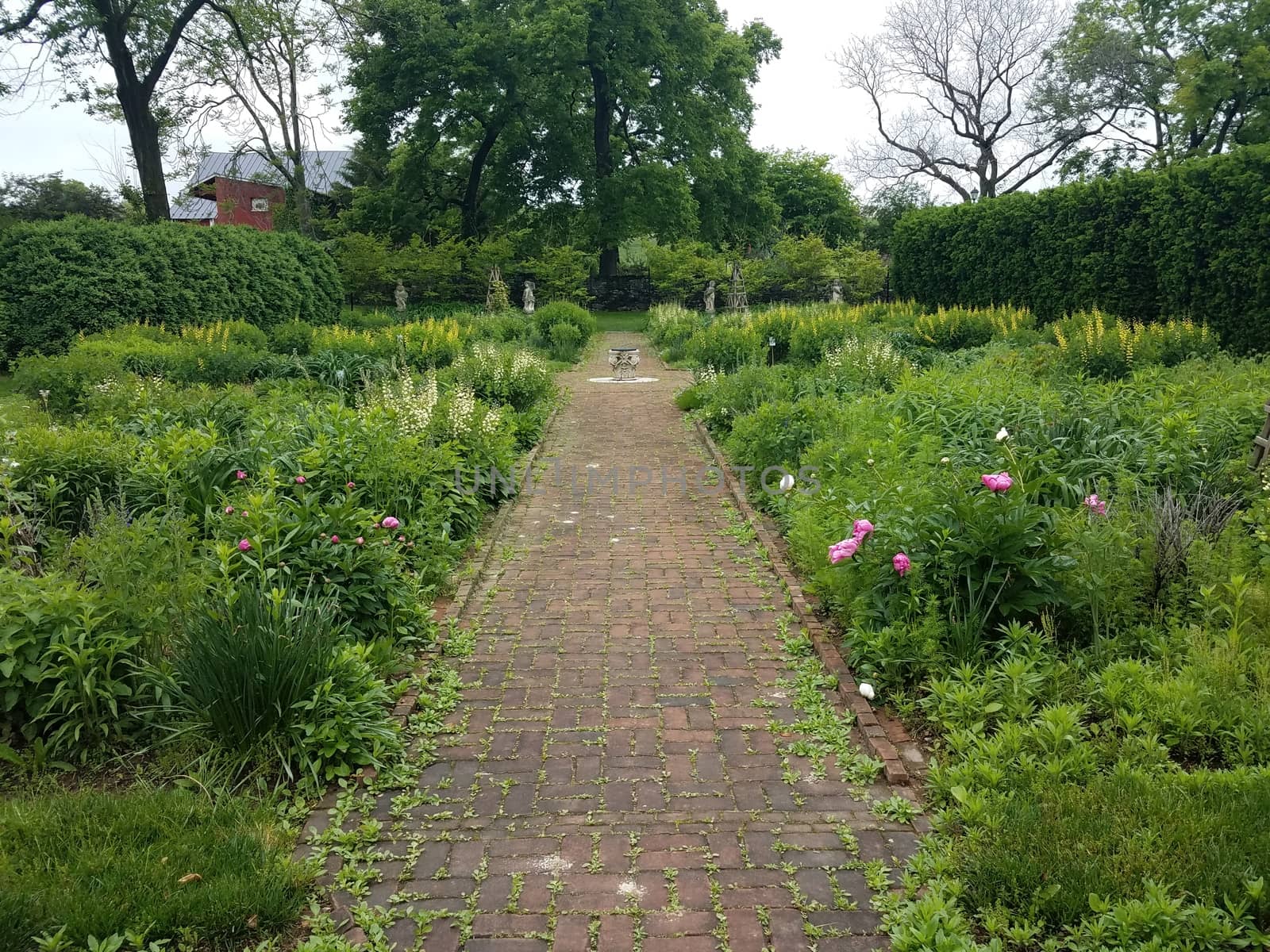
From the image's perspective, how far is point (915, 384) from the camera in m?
7.87

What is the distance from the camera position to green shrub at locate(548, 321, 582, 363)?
1881 cm

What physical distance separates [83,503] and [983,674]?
5499 mm

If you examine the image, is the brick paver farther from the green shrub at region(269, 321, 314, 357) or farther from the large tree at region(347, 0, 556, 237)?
the large tree at region(347, 0, 556, 237)

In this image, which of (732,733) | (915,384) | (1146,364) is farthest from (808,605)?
(1146,364)

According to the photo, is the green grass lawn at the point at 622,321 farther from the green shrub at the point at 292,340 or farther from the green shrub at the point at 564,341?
the green shrub at the point at 292,340

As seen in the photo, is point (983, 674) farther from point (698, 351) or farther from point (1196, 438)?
point (698, 351)

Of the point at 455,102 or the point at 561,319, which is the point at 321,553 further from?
the point at 455,102

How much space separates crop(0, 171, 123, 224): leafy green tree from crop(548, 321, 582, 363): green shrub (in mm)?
30844

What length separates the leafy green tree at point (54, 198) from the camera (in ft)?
128

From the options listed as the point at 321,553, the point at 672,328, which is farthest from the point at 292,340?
the point at 321,553

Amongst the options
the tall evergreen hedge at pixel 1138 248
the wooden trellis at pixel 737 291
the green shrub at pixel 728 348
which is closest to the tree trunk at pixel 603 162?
the wooden trellis at pixel 737 291

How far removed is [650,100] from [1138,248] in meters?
24.1

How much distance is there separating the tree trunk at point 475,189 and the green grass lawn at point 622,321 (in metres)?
6.10

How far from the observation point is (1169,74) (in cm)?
3048
